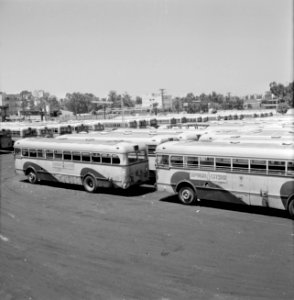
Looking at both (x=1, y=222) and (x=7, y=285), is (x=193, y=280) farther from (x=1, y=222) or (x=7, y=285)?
(x=1, y=222)

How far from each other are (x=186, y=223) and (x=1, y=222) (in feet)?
21.6

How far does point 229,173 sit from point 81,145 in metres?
7.76

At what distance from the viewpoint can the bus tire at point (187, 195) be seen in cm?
1487

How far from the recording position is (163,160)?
15.7 m

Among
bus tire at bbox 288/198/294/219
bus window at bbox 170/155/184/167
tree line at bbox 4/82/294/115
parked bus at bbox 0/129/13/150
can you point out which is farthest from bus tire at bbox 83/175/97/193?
tree line at bbox 4/82/294/115

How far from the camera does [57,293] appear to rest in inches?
316

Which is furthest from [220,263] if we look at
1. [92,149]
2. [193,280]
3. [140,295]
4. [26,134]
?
[26,134]

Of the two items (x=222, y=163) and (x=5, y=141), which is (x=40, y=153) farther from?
(x=5, y=141)

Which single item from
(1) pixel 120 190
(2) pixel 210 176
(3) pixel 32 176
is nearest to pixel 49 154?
(3) pixel 32 176

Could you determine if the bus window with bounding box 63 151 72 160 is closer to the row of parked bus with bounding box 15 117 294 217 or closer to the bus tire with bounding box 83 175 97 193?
the row of parked bus with bounding box 15 117 294 217

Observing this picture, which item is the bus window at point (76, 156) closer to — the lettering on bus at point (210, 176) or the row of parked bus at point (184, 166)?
the row of parked bus at point (184, 166)

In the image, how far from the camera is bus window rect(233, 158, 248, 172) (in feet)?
44.3

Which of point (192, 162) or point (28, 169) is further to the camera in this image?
point (28, 169)

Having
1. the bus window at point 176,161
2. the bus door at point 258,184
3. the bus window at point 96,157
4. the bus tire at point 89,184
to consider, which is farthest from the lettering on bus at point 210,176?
the bus tire at point 89,184
